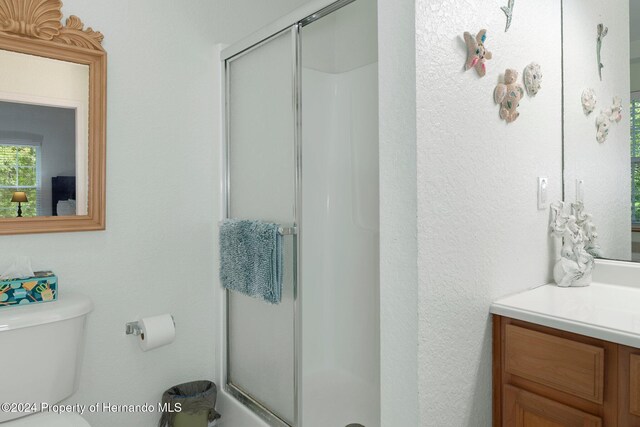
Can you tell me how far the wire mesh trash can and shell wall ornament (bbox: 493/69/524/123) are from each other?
1644mm

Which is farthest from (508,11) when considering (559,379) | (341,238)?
(341,238)

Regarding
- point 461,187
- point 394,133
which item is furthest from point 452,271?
point 394,133

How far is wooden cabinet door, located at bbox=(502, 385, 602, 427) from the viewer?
1101 mm

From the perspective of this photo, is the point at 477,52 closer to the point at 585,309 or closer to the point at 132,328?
the point at 585,309

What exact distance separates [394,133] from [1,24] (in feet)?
4.82

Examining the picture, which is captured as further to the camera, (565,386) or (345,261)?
(345,261)

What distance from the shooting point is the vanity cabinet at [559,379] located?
103 cm

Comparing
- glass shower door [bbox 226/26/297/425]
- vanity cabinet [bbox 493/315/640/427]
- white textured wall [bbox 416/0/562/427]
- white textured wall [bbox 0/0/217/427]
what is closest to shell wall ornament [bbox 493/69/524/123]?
white textured wall [bbox 416/0/562/427]

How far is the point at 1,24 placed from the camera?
1510 millimetres

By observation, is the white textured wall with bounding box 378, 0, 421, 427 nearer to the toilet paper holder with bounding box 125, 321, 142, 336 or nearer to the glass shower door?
the glass shower door

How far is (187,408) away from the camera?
1808mm

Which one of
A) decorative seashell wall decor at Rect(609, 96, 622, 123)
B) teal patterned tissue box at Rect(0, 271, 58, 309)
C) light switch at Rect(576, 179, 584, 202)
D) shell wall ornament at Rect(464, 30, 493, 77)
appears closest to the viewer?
shell wall ornament at Rect(464, 30, 493, 77)

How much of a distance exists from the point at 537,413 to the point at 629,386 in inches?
10.0

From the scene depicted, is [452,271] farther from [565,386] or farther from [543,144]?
[543,144]
